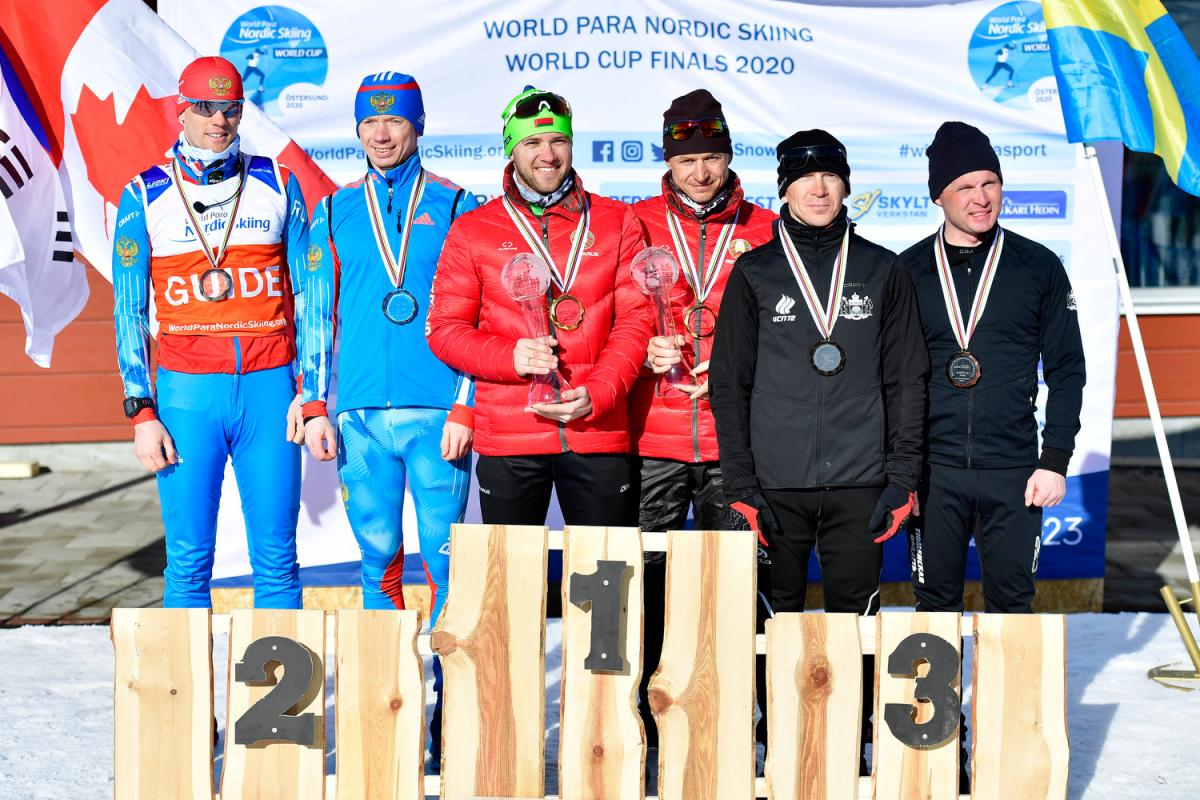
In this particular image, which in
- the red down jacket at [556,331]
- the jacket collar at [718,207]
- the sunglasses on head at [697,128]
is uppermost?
the sunglasses on head at [697,128]

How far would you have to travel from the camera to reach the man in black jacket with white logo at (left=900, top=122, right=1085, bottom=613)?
3.89 m

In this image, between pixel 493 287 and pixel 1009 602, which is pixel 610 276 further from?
pixel 1009 602

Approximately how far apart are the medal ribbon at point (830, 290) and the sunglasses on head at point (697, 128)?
49 cm

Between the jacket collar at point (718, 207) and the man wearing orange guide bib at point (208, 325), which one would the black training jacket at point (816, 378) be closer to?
the jacket collar at point (718, 207)

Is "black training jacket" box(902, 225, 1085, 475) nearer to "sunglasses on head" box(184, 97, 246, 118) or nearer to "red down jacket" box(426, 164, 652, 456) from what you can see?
"red down jacket" box(426, 164, 652, 456)

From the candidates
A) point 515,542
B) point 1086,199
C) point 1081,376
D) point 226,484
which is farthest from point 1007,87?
point 226,484

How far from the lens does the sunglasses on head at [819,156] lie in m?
3.65

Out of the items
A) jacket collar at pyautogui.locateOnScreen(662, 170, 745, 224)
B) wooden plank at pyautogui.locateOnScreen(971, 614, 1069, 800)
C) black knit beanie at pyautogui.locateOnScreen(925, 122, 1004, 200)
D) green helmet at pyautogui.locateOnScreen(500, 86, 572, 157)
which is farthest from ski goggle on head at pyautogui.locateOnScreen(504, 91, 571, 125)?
wooden plank at pyautogui.locateOnScreen(971, 614, 1069, 800)

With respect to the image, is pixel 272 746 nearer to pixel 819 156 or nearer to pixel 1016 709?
pixel 1016 709

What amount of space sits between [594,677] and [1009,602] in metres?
1.53

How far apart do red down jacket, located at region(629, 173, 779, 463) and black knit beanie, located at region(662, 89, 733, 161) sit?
157 mm

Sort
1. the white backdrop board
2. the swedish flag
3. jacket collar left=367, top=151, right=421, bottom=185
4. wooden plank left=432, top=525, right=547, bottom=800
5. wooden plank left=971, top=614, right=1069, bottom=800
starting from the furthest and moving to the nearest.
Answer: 1. the white backdrop board
2. the swedish flag
3. jacket collar left=367, top=151, right=421, bottom=185
4. wooden plank left=432, top=525, right=547, bottom=800
5. wooden plank left=971, top=614, right=1069, bottom=800

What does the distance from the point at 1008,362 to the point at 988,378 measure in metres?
0.08

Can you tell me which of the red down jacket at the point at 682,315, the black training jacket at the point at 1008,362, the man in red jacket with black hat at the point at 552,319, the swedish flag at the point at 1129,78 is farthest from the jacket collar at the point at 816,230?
the swedish flag at the point at 1129,78
